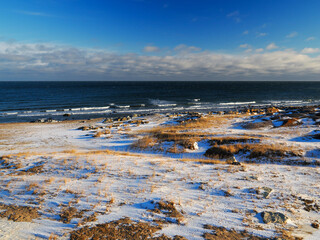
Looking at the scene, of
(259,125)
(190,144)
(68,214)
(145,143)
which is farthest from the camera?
(259,125)

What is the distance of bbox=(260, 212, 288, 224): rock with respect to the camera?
265 inches

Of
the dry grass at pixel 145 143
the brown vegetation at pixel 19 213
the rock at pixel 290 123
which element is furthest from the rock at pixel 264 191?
the rock at pixel 290 123

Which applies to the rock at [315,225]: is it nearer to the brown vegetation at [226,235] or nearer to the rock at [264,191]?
the rock at [264,191]

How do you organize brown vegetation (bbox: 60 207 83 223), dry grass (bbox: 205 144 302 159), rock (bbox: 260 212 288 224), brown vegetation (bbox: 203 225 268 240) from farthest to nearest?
dry grass (bbox: 205 144 302 159), brown vegetation (bbox: 60 207 83 223), rock (bbox: 260 212 288 224), brown vegetation (bbox: 203 225 268 240)

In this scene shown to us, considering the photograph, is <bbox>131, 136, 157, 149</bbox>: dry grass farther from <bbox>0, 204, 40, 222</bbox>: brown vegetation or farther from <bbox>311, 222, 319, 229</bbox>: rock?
<bbox>311, 222, 319, 229</bbox>: rock

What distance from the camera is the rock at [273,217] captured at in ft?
22.1

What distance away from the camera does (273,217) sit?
6.90m

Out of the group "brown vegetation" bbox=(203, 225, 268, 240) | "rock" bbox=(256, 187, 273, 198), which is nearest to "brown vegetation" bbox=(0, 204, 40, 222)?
"brown vegetation" bbox=(203, 225, 268, 240)

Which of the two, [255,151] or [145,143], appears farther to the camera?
[145,143]

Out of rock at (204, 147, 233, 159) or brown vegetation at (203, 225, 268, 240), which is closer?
brown vegetation at (203, 225, 268, 240)

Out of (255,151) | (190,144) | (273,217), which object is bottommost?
(273,217)

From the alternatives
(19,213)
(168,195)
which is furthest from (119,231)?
(19,213)

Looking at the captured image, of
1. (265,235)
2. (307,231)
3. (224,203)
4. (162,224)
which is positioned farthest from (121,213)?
(307,231)

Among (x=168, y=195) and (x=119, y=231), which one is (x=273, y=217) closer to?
(x=168, y=195)
